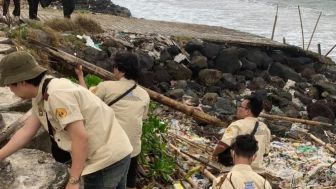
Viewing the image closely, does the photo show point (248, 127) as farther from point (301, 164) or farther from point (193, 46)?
point (193, 46)

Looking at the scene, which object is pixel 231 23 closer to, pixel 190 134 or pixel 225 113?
pixel 225 113

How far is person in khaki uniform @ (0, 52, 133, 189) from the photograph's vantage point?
9.39ft

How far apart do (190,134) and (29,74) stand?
609cm

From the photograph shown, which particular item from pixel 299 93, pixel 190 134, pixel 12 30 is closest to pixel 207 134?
pixel 190 134

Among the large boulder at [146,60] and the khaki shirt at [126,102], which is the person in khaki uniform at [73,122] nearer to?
the khaki shirt at [126,102]

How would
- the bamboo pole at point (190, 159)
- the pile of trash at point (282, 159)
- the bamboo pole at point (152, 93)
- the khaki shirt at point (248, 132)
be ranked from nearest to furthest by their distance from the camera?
the khaki shirt at point (248, 132) < the bamboo pole at point (190, 159) < the pile of trash at point (282, 159) < the bamboo pole at point (152, 93)

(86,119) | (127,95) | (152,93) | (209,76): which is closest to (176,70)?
(209,76)

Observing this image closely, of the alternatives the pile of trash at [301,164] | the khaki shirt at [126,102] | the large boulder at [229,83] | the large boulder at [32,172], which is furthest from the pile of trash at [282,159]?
the large boulder at [229,83]

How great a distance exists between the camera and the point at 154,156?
242 inches

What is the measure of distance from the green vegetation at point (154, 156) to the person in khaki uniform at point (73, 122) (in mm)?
2596

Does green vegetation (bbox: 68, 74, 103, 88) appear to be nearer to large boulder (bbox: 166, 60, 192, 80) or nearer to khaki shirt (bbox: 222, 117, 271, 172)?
khaki shirt (bbox: 222, 117, 271, 172)

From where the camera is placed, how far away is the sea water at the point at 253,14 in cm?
2823

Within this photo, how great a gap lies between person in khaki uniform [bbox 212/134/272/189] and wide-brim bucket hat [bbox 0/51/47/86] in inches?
62.2

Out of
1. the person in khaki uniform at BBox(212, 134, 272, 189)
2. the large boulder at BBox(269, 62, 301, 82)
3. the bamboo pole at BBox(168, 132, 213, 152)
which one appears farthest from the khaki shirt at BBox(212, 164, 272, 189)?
the large boulder at BBox(269, 62, 301, 82)
